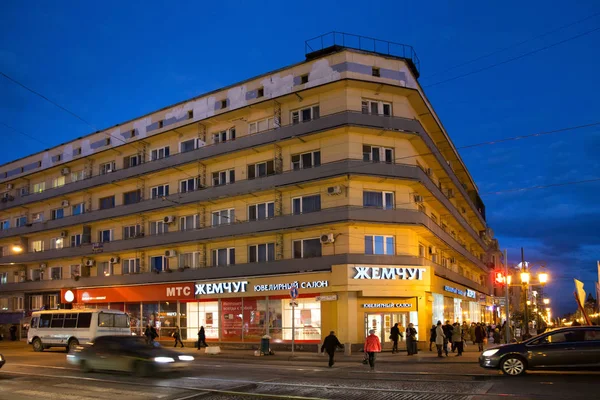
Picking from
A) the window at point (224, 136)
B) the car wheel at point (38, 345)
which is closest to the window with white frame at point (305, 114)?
the window at point (224, 136)

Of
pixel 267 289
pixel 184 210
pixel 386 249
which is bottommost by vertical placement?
pixel 267 289

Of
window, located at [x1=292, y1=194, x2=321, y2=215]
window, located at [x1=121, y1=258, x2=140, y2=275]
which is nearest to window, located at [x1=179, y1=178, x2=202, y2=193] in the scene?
window, located at [x1=121, y1=258, x2=140, y2=275]

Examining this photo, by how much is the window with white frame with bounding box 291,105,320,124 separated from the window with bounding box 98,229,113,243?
20453mm

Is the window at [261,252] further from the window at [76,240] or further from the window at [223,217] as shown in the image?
the window at [76,240]

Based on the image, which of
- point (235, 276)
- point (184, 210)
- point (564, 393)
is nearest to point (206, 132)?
point (184, 210)

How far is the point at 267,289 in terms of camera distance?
36.1 meters

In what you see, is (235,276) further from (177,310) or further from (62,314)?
(62,314)

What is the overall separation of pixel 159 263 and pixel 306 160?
15.3m

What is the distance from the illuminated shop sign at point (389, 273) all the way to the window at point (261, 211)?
740 cm

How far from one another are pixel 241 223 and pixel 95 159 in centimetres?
1852

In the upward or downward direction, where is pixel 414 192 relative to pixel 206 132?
downward

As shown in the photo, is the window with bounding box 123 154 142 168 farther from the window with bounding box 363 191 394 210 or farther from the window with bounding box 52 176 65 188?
the window with bounding box 363 191 394 210

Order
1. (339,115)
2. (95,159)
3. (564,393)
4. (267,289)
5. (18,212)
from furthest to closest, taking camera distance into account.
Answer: (18,212)
(95,159)
(267,289)
(339,115)
(564,393)

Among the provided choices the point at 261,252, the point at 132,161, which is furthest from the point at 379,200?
the point at 132,161
